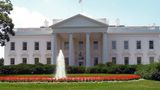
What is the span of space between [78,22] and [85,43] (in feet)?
17.5

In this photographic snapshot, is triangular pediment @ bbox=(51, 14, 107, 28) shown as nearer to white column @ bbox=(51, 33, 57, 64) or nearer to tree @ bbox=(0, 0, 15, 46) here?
white column @ bbox=(51, 33, 57, 64)

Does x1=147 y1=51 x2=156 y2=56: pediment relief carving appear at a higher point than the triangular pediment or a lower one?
lower

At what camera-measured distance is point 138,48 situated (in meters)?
67.8

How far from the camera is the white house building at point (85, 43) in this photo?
64.9m

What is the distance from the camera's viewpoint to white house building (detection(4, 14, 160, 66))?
64.9 meters

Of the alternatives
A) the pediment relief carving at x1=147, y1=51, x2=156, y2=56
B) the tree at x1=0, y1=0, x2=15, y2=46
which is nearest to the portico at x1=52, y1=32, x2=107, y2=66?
the pediment relief carving at x1=147, y1=51, x2=156, y2=56

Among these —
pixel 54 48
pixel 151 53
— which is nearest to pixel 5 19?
pixel 54 48

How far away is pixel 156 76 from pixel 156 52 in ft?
119

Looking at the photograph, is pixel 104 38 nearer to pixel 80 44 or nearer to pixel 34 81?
pixel 80 44

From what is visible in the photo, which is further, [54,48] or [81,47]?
[81,47]

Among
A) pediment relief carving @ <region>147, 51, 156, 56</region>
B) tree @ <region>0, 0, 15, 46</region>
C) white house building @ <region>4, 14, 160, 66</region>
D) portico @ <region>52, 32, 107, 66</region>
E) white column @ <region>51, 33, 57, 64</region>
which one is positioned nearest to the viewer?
tree @ <region>0, 0, 15, 46</region>

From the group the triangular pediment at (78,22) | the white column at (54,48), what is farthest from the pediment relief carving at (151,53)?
the white column at (54,48)

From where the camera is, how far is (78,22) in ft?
214

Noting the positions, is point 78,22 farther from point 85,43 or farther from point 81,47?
point 81,47
